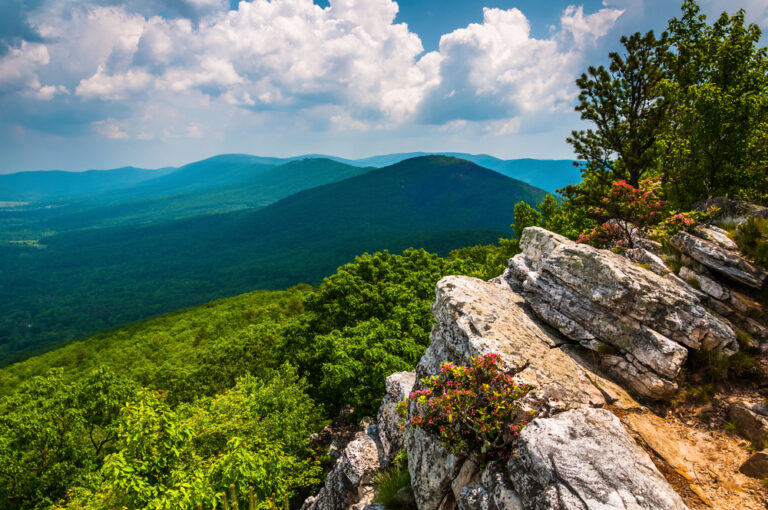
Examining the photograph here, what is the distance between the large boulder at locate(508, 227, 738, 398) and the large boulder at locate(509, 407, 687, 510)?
297 cm

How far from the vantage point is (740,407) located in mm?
8758

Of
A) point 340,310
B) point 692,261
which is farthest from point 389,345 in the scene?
point 692,261

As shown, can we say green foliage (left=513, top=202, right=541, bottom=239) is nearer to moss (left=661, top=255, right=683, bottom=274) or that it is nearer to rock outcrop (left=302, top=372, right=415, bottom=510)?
moss (left=661, top=255, right=683, bottom=274)

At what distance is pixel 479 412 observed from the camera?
27.7 ft

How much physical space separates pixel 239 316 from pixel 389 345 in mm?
53087

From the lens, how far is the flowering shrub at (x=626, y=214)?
1561cm

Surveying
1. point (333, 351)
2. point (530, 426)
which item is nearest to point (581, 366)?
point (530, 426)

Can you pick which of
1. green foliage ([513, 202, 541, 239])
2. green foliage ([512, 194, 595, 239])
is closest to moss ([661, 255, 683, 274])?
green foliage ([512, 194, 595, 239])

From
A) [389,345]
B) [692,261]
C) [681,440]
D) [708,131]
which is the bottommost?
[389,345]

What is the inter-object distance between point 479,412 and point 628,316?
6.20 m

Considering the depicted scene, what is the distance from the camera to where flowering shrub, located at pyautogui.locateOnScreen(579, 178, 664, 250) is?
51.2 feet

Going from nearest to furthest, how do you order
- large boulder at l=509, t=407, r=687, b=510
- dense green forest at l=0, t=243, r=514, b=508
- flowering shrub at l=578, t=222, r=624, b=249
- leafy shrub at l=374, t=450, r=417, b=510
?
large boulder at l=509, t=407, r=687, b=510, leafy shrub at l=374, t=450, r=417, b=510, dense green forest at l=0, t=243, r=514, b=508, flowering shrub at l=578, t=222, r=624, b=249

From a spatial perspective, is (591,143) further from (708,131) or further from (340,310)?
(340,310)

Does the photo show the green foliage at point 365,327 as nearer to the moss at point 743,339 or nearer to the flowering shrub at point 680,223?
the flowering shrub at point 680,223
